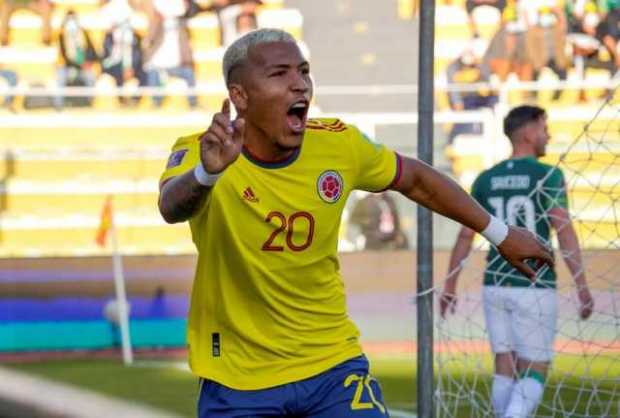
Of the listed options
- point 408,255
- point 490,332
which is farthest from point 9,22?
point 490,332

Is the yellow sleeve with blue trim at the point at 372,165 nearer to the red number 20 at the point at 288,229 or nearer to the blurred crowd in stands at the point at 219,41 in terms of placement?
the red number 20 at the point at 288,229

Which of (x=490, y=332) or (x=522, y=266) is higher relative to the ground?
(x=522, y=266)

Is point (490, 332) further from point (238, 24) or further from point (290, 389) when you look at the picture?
point (238, 24)

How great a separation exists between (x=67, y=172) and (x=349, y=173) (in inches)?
496

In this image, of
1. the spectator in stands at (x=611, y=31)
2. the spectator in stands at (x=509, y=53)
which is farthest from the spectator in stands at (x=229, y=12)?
the spectator in stands at (x=611, y=31)

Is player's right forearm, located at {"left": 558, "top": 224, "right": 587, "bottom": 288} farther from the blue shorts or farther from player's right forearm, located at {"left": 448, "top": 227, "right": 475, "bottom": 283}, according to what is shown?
the blue shorts

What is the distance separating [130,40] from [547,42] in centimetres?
540

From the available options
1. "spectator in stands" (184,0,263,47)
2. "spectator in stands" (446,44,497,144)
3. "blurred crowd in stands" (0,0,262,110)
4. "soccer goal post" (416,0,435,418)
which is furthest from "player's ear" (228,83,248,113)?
"spectator in stands" (184,0,263,47)

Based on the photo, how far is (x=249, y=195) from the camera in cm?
463

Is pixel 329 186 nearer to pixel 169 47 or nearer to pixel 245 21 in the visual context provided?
pixel 169 47

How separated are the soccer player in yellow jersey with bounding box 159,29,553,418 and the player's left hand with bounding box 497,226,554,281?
25.7 inches

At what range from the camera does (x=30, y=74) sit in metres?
18.1

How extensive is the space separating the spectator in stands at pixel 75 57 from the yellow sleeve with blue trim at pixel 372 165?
43.3 ft

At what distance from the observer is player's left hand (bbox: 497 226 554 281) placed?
16.4 feet
